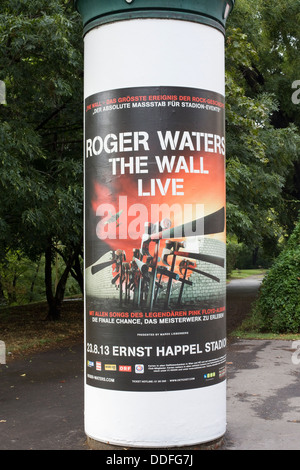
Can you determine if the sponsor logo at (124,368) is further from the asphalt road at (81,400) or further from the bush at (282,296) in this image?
the bush at (282,296)

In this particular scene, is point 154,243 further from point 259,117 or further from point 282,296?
point 282,296

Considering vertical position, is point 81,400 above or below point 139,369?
below

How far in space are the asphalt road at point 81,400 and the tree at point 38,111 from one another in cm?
255

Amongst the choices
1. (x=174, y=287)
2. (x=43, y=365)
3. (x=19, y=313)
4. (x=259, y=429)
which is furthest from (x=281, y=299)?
(x=19, y=313)

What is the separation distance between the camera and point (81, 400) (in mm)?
7527

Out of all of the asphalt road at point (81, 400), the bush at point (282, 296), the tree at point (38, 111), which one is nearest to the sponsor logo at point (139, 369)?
the asphalt road at point (81, 400)

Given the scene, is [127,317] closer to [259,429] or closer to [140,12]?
[259,429]

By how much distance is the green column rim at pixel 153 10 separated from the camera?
5109mm

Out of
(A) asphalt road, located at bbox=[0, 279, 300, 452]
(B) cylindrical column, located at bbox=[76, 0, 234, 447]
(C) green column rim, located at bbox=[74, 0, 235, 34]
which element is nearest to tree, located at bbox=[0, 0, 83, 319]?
(A) asphalt road, located at bbox=[0, 279, 300, 452]

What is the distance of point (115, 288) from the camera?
17.0 ft

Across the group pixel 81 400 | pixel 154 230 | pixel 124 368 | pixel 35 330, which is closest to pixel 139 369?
pixel 124 368

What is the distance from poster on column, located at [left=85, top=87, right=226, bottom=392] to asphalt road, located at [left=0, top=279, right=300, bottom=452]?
0.87m

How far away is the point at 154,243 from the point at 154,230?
11 cm
